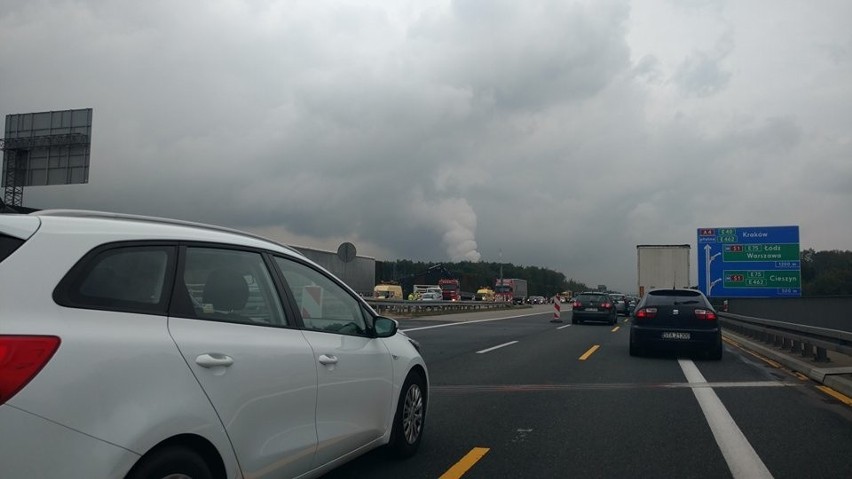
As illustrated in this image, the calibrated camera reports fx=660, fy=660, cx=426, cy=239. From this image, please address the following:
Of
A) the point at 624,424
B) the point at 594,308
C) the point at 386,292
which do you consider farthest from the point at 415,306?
the point at 624,424

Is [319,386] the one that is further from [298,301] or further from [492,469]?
[492,469]

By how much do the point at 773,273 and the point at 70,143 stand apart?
85.4 ft

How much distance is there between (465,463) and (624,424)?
2.33 m

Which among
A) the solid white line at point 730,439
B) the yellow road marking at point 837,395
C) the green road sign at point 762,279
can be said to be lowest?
the solid white line at point 730,439

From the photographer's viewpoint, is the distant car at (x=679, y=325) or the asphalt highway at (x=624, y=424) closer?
the asphalt highway at (x=624, y=424)

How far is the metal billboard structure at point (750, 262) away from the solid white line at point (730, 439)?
757 inches

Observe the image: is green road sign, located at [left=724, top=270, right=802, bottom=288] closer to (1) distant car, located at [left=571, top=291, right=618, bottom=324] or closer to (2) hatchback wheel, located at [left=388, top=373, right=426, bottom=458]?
(1) distant car, located at [left=571, top=291, right=618, bottom=324]

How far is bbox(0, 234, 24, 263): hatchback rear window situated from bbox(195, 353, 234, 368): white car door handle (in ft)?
2.97

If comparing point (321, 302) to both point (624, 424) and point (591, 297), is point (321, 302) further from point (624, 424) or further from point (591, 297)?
point (591, 297)

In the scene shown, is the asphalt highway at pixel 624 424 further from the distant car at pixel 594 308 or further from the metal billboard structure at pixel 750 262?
the distant car at pixel 594 308

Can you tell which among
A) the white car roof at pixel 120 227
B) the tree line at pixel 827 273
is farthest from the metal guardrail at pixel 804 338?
the tree line at pixel 827 273

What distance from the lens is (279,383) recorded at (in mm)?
3619

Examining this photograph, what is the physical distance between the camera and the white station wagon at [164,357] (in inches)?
99.4

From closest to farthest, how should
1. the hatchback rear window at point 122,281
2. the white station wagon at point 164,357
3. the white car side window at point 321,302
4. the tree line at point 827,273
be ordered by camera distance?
the white station wagon at point 164,357
the hatchback rear window at point 122,281
the white car side window at point 321,302
the tree line at point 827,273
